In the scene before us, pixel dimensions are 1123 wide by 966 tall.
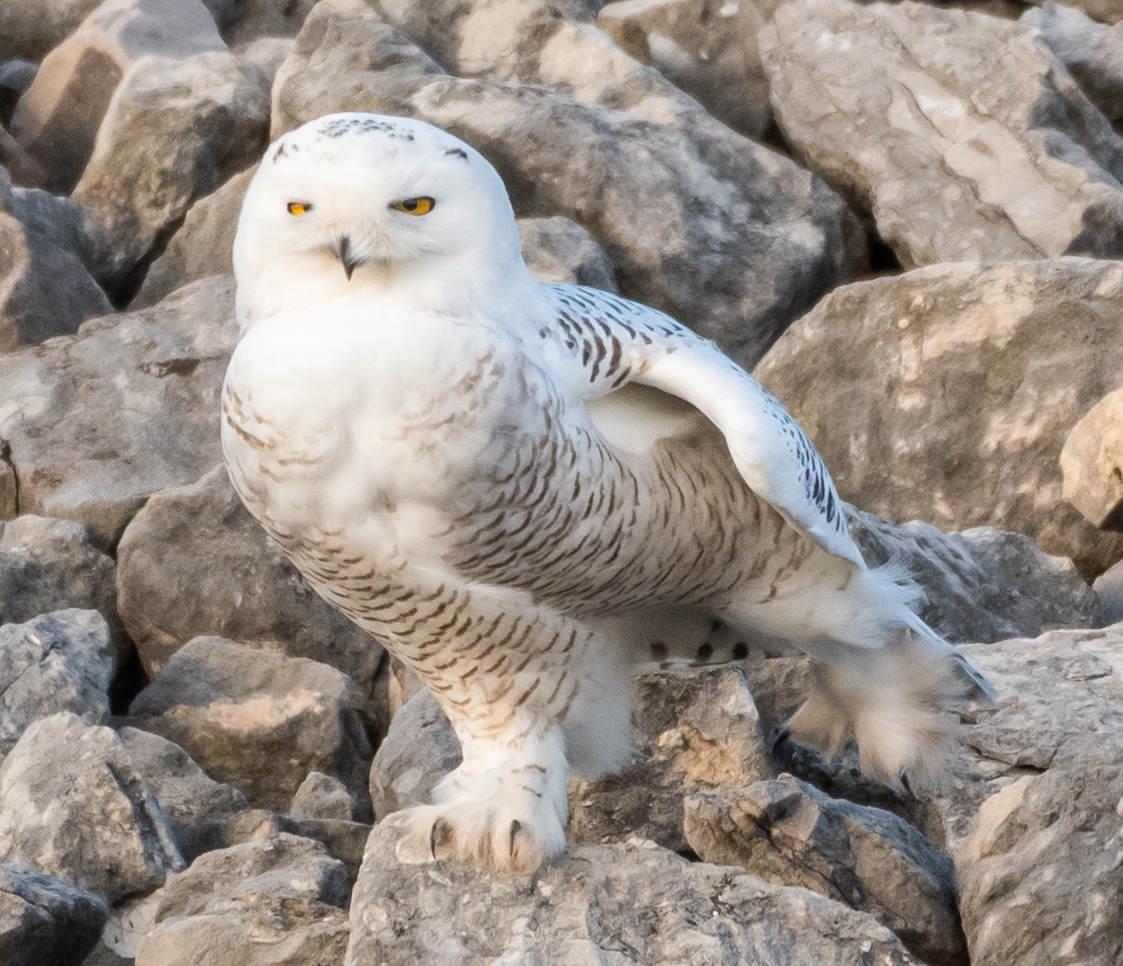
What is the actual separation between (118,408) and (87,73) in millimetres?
2761

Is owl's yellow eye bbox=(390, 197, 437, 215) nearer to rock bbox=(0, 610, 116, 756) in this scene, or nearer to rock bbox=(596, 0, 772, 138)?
rock bbox=(0, 610, 116, 756)

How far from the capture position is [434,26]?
304 inches

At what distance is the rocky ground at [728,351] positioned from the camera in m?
3.04

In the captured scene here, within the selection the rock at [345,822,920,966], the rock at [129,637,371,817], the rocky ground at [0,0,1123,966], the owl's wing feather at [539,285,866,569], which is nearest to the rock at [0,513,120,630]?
the rocky ground at [0,0,1123,966]

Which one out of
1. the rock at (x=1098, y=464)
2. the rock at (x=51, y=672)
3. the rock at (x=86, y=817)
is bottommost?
the rock at (x=51, y=672)

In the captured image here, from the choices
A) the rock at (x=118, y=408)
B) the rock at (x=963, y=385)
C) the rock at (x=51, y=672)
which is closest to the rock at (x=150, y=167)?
the rock at (x=118, y=408)

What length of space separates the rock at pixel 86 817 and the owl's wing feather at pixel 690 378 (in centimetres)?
160

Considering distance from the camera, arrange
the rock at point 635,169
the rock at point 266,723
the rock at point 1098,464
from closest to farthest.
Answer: the rock at point 266,723
the rock at point 1098,464
the rock at point 635,169

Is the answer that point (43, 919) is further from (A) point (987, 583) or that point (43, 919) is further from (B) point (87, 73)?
(B) point (87, 73)

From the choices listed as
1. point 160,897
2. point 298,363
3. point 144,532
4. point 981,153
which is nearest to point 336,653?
point 144,532

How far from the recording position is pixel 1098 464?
4980mm

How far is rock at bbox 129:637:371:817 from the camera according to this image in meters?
4.45

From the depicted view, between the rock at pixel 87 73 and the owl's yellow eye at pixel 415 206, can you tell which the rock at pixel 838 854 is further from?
the rock at pixel 87 73

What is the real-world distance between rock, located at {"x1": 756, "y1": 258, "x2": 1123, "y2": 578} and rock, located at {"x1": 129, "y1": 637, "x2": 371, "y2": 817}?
→ 1.98 meters
